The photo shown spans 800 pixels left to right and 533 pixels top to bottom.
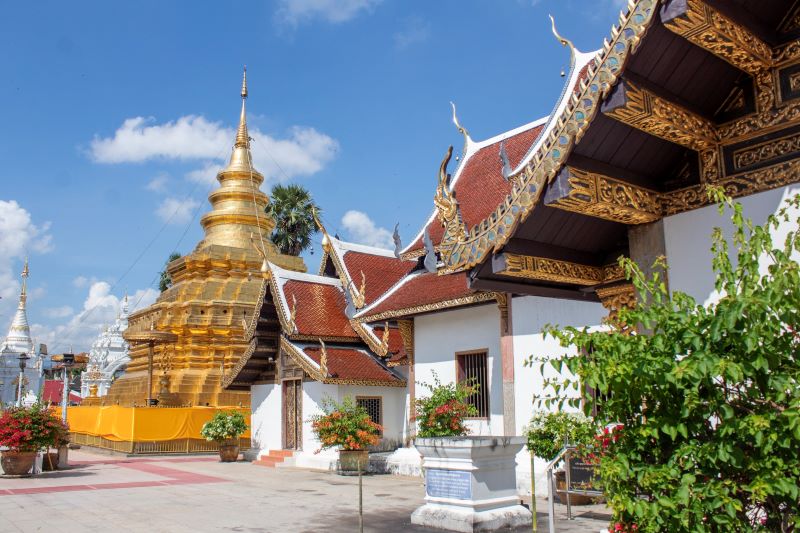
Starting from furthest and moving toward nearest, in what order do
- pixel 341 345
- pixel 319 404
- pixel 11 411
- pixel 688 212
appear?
pixel 341 345 < pixel 319 404 < pixel 11 411 < pixel 688 212

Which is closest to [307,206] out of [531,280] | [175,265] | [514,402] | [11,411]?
[175,265]

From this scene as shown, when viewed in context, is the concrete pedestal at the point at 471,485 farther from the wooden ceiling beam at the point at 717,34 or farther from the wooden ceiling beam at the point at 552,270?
the wooden ceiling beam at the point at 717,34

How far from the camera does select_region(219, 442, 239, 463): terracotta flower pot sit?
68.5 feet

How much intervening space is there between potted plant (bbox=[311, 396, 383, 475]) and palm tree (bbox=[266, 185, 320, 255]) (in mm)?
22007

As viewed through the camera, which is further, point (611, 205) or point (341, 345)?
point (341, 345)

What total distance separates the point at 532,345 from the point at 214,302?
789 inches

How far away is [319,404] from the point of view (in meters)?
17.6

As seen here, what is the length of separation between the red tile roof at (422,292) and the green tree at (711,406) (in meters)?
10.1

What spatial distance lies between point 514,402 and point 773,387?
32.9 feet

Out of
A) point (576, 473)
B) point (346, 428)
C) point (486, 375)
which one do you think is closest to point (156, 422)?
point (346, 428)

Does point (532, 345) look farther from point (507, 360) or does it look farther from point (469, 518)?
point (469, 518)

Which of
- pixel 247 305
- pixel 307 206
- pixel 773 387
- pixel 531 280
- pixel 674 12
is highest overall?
pixel 307 206

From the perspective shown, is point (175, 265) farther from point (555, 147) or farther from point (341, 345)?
point (555, 147)

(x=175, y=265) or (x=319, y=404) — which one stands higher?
(x=175, y=265)
